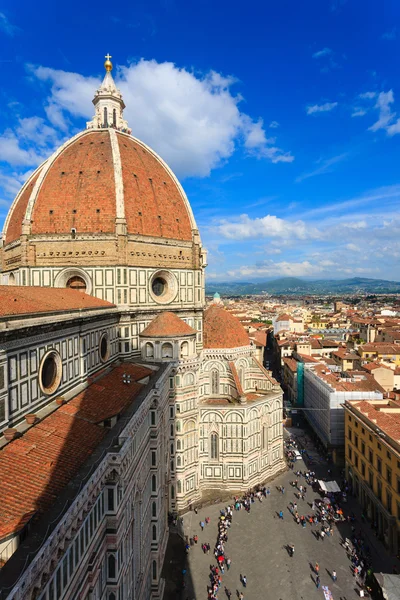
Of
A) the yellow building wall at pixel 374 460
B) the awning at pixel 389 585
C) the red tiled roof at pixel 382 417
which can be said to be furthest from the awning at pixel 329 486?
the awning at pixel 389 585

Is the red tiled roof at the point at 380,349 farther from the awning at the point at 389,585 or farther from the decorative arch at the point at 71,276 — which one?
the decorative arch at the point at 71,276

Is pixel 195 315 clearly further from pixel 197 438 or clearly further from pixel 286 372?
pixel 286 372

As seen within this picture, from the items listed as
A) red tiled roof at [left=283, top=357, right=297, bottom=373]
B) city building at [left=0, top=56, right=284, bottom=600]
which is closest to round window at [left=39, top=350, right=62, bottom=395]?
city building at [left=0, top=56, right=284, bottom=600]

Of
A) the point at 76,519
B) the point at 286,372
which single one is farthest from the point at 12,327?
the point at 286,372

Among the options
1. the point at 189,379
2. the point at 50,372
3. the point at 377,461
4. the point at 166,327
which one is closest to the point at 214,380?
the point at 189,379

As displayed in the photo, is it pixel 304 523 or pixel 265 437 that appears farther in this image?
pixel 265 437

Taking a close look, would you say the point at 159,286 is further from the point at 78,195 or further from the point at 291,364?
the point at 291,364
